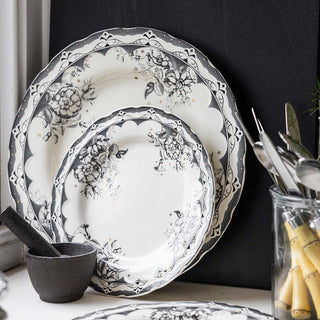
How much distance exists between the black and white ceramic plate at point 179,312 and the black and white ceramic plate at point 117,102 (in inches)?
4.7

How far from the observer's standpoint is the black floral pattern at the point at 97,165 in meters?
1.10

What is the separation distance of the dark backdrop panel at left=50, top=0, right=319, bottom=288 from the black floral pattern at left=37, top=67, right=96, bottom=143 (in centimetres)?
12

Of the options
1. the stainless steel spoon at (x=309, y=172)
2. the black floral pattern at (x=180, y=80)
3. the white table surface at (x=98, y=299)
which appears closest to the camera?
the stainless steel spoon at (x=309, y=172)

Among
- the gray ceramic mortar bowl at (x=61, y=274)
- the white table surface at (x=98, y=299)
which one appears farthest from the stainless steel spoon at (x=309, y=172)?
the gray ceramic mortar bowl at (x=61, y=274)

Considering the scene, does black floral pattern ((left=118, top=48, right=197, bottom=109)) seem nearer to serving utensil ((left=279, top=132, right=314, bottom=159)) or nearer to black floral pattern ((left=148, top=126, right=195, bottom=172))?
black floral pattern ((left=148, top=126, right=195, bottom=172))

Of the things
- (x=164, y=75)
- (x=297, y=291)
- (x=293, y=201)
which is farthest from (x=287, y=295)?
(x=164, y=75)

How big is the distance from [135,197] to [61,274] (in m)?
0.19

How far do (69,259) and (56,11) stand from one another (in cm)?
47

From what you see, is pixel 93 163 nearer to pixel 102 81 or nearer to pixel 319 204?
pixel 102 81

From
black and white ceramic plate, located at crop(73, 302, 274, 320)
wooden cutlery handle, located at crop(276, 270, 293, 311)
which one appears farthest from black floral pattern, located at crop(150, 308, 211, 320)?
wooden cutlery handle, located at crop(276, 270, 293, 311)

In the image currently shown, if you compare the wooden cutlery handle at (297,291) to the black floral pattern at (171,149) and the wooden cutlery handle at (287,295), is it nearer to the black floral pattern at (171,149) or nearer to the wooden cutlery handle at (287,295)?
the wooden cutlery handle at (287,295)

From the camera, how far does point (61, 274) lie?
981 millimetres

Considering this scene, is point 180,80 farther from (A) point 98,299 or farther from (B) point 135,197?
(A) point 98,299

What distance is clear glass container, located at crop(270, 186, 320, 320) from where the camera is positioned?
2.82 feet
